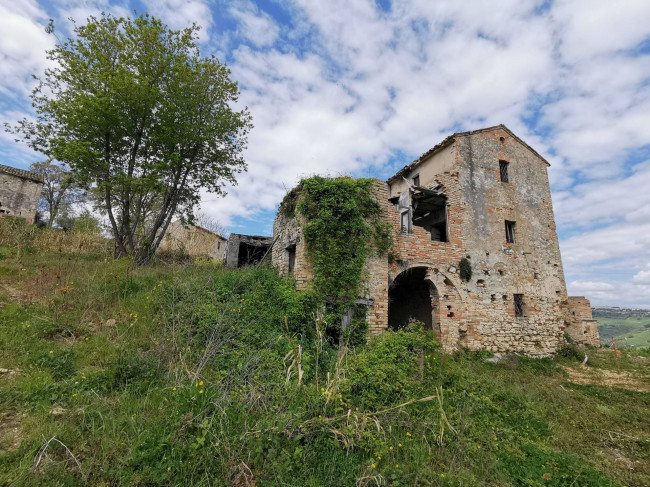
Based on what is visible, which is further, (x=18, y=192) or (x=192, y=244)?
(x=18, y=192)

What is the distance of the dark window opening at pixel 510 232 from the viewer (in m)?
12.6

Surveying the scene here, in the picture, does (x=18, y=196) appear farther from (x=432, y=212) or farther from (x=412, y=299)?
(x=432, y=212)

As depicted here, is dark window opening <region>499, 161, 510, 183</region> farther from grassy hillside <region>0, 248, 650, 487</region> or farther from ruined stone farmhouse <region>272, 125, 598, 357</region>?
grassy hillside <region>0, 248, 650, 487</region>

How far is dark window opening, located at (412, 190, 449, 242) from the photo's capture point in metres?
11.8

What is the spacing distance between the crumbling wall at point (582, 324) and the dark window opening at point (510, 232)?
437 cm

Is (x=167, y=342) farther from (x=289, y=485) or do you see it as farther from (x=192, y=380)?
(x=289, y=485)

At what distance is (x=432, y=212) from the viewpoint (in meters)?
13.0

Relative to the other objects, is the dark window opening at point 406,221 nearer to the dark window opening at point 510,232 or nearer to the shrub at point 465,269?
the shrub at point 465,269

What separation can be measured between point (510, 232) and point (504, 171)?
9.58 feet

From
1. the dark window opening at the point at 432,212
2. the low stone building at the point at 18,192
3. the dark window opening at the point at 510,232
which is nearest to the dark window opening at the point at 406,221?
the dark window opening at the point at 432,212

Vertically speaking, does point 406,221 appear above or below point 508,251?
above

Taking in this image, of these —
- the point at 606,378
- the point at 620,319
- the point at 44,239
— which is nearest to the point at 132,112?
the point at 44,239

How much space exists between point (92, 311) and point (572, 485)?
359 inches

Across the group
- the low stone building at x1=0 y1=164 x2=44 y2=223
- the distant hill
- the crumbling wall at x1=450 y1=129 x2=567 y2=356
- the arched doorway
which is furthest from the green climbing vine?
the distant hill
